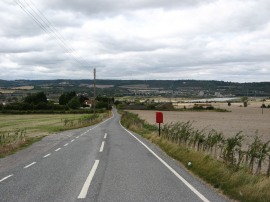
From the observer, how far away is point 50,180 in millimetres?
11242

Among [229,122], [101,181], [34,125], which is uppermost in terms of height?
[101,181]

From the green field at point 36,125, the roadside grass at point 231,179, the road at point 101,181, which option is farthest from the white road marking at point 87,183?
the green field at point 36,125

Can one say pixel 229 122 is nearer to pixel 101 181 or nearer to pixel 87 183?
pixel 101 181

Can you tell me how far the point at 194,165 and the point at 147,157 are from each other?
3.61 meters

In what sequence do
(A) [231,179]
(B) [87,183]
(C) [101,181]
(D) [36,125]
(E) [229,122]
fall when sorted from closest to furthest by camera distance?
(A) [231,179]
(B) [87,183]
(C) [101,181]
(D) [36,125]
(E) [229,122]

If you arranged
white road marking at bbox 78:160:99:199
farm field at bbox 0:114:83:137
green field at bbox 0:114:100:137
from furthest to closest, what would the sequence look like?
1. farm field at bbox 0:114:83:137
2. green field at bbox 0:114:100:137
3. white road marking at bbox 78:160:99:199

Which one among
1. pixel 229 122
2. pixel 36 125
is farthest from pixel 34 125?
pixel 229 122

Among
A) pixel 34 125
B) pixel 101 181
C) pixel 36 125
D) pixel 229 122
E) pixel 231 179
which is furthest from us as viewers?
pixel 229 122

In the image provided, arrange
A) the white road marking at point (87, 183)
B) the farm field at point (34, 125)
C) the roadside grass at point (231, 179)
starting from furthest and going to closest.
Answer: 1. the farm field at point (34, 125)
2. the white road marking at point (87, 183)
3. the roadside grass at point (231, 179)

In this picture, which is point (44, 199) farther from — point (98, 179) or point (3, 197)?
point (98, 179)

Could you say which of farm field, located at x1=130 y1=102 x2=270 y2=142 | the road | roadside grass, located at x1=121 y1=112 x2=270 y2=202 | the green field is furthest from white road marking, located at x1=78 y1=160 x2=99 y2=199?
the green field

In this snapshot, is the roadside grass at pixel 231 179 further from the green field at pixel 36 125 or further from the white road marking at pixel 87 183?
the green field at pixel 36 125

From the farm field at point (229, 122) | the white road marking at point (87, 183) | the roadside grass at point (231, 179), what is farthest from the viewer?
the farm field at point (229, 122)

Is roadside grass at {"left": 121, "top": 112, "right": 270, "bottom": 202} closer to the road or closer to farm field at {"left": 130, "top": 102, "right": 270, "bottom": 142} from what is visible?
the road
